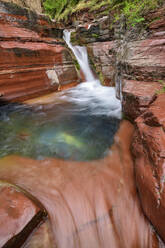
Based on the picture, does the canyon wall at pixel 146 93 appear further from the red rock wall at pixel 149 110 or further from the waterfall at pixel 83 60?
the waterfall at pixel 83 60

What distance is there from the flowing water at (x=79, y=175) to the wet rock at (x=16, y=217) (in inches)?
5.6

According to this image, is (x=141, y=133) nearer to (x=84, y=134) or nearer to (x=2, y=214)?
(x=84, y=134)

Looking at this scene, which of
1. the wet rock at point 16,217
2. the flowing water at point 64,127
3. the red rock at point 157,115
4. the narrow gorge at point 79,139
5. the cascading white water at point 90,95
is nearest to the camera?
the wet rock at point 16,217

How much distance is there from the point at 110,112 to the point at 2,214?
346 centimetres

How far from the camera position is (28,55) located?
4.77 metres

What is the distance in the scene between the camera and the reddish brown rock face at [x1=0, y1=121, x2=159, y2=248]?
131cm

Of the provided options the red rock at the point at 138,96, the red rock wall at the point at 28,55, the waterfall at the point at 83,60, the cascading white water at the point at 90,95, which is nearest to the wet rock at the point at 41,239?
the red rock at the point at 138,96

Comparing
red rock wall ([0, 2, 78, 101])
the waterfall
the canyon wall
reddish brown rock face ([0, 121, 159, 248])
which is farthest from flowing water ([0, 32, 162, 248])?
the waterfall

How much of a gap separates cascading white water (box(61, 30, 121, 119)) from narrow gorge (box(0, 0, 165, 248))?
45mm

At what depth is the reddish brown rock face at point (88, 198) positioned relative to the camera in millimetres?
1314

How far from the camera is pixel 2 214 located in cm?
117

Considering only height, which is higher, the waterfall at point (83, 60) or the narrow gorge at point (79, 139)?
the waterfall at point (83, 60)

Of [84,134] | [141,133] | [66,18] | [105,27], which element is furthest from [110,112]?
[66,18]

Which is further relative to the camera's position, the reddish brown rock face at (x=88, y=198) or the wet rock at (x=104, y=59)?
the wet rock at (x=104, y=59)
